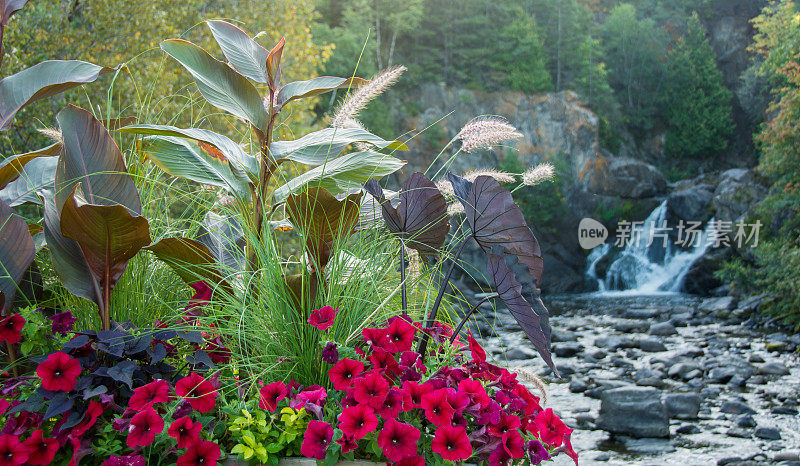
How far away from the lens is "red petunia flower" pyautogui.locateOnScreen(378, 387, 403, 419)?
951 mm

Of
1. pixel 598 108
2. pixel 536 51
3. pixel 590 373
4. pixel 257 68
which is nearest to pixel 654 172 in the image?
pixel 598 108

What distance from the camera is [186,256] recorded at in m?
1.32

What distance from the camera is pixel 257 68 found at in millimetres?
1532

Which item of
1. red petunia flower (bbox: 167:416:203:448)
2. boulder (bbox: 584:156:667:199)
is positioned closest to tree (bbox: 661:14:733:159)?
boulder (bbox: 584:156:667:199)

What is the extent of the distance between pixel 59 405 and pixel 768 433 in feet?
13.9

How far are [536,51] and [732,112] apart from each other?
7.40 meters

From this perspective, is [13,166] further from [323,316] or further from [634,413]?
[634,413]

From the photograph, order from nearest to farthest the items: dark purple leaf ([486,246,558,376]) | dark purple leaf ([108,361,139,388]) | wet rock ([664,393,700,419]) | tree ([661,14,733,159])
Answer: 1. dark purple leaf ([108,361,139,388])
2. dark purple leaf ([486,246,558,376])
3. wet rock ([664,393,700,419])
4. tree ([661,14,733,159])

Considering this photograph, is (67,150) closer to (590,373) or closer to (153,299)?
(153,299)

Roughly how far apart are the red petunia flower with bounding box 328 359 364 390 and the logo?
46.0 feet

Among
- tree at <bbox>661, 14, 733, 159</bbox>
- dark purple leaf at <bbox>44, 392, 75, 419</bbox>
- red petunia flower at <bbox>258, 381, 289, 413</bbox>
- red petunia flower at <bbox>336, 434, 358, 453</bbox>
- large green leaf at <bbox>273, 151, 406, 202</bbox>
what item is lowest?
red petunia flower at <bbox>336, 434, 358, 453</bbox>

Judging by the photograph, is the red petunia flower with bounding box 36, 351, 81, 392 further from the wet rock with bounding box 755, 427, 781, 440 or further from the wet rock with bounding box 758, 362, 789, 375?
the wet rock with bounding box 758, 362, 789, 375

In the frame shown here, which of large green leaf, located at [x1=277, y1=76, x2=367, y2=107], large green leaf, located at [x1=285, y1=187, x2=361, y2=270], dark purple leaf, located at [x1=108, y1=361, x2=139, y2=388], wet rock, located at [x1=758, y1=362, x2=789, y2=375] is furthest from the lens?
wet rock, located at [x1=758, y1=362, x2=789, y2=375]

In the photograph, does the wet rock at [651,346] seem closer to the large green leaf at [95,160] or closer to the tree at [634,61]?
the large green leaf at [95,160]
